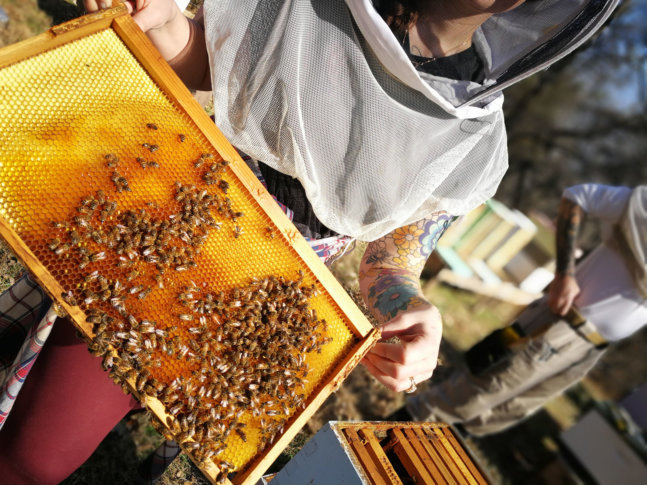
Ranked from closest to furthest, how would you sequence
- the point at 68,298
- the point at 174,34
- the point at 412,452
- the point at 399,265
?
the point at 68,298 < the point at 174,34 < the point at 399,265 < the point at 412,452

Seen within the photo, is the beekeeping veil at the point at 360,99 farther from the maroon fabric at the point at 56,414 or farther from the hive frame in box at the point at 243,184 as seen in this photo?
the maroon fabric at the point at 56,414

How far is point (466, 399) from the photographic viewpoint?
5.86m

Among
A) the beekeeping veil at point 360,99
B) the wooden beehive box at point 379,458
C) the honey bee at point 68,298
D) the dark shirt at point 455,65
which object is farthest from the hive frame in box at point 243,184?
the wooden beehive box at point 379,458

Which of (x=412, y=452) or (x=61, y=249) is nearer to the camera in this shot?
(x=61, y=249)

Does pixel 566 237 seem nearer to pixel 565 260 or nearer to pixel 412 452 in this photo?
pixel 565 260

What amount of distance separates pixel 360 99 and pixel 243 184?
0.62 m

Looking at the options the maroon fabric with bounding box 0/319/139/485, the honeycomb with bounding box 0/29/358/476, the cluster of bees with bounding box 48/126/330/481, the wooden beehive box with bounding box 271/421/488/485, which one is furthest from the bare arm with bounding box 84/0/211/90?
the wooden beehive box with bounding box 271/421/488/485

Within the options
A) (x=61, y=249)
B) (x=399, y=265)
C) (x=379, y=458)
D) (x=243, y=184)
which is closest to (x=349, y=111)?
(x=243, y=184)

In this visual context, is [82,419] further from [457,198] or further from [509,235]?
[509,235]

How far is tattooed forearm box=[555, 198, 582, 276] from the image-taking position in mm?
5254

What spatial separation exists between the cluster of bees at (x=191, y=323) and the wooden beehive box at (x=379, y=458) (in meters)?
1.10

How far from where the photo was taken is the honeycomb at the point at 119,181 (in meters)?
1.45

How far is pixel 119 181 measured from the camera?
1579mm

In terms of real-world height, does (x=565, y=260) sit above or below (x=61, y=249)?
below
